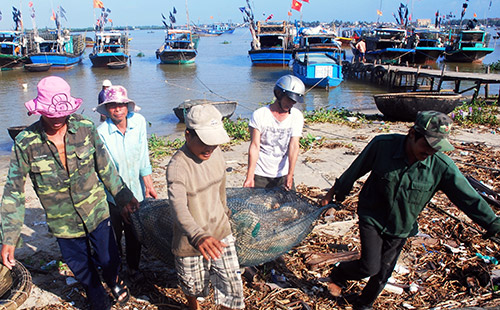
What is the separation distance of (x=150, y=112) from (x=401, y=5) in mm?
39436

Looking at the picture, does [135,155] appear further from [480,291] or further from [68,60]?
[68,60]

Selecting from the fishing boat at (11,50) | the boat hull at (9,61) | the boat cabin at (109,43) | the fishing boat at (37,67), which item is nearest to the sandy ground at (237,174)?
the fishing boat at (37,67)

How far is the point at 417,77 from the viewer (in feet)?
50.8

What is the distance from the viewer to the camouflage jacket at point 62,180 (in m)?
2.42

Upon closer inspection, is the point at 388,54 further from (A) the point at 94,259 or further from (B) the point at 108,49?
(A) the point at 94,259

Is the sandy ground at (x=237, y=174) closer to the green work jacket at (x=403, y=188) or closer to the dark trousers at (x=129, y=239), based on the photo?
the dark trousers at (x=129, y=239)

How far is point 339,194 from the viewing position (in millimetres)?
2922

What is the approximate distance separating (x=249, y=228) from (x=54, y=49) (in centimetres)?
3532

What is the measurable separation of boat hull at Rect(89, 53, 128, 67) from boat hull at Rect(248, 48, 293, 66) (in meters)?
10.6

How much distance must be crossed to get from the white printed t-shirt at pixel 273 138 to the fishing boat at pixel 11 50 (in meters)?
31.4

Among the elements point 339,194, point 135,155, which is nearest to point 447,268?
point 339,194

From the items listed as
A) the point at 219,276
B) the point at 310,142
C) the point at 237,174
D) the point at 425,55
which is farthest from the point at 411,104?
the point at 425,55

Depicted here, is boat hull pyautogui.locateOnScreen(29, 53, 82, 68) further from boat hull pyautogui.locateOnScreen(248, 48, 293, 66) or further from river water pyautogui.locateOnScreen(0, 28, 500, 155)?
boat hull pyautogui.locateOnScreen(248, 48, 293, 66)

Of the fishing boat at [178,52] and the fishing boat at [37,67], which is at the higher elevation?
the fishing boat at [178,52]
